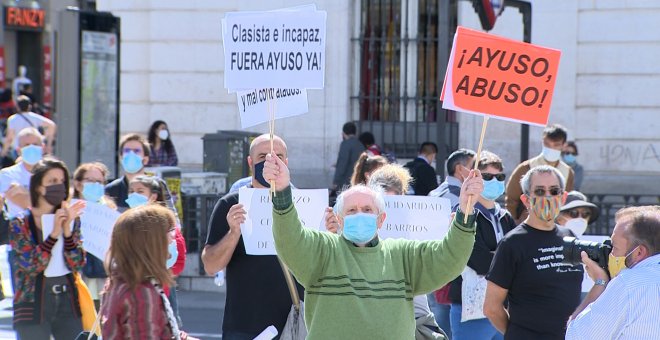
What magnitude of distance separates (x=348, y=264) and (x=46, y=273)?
2818 millimetres

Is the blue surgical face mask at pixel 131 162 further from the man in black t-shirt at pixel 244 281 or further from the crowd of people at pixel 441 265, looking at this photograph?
the man in black t-shirt at pixel 244 281

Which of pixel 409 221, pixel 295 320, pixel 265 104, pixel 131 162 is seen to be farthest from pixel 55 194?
pixel 409 221

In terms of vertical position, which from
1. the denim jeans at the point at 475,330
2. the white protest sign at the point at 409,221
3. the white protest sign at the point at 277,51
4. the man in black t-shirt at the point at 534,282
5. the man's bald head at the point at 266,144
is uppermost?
the white protest sign at the point at 277,51

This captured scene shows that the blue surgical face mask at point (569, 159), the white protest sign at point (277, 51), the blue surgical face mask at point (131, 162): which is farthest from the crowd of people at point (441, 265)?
the blue surgical face mask at point (569, 159)

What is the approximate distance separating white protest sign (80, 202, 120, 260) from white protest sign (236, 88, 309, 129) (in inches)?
54.5

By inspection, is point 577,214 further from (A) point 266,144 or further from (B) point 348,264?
(B) point 348,264

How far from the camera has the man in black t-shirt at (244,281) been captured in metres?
6.17

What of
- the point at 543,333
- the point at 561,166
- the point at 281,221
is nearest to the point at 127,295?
the point at 281,221

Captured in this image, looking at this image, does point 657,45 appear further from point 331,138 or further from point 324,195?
point 324,195

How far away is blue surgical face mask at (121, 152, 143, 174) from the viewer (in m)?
9.40

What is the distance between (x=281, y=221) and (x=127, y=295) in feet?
2.22

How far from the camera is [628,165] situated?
637 inches

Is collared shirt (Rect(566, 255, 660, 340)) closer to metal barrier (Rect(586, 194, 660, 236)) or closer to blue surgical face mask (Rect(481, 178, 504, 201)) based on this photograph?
blue surgical face mask (Rect(481, 178, 504, 201))

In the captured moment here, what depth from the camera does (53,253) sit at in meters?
7.30
